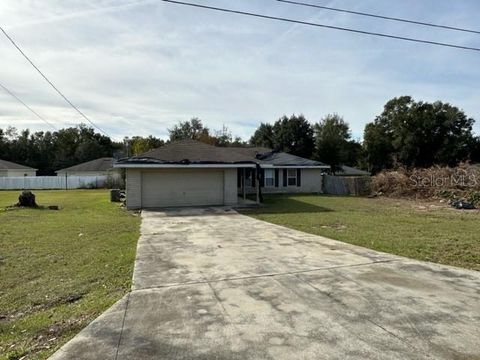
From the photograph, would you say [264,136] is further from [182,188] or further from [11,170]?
[11,170]

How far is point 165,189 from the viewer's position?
18.1 m

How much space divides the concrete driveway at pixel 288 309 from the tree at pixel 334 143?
35662 millimetres

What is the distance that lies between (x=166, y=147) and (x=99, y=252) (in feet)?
41.1

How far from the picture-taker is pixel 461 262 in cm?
713

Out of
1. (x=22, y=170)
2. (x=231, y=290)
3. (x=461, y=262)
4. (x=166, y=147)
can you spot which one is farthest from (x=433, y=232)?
(x=22, y=170)

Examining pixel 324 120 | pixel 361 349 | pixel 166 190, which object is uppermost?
pixel 324 120

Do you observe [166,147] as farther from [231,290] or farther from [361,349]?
[361,349]

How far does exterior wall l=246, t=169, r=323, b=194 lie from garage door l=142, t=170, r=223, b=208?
872cm

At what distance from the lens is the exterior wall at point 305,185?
1074 inches

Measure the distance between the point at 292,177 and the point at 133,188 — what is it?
13439mm

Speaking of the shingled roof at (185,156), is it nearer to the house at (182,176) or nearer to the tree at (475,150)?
the house at (182,176)

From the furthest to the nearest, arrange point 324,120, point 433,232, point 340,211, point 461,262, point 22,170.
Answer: point 324,120
point 22,170
point 340,211
point 433,232
point 461,262

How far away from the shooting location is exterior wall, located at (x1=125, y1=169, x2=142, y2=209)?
1745 cm

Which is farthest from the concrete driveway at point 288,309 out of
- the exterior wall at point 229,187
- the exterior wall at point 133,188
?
the exterior wall at point 229,187
